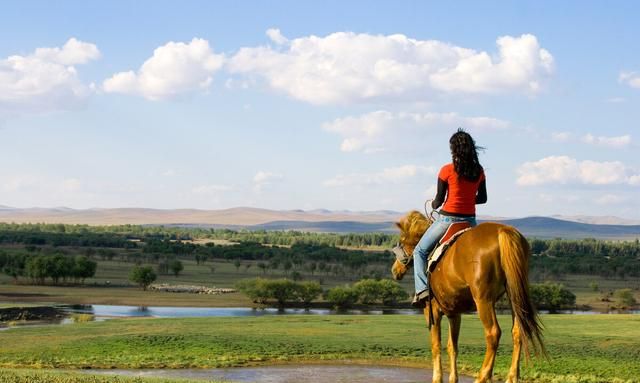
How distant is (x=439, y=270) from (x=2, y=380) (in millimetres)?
8090

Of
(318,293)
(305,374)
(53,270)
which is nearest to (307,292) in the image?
(318,293)

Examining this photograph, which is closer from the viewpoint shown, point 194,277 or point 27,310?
point 27,310

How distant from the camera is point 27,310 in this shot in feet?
201

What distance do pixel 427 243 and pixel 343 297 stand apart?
70688mm

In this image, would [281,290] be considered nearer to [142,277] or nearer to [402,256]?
[142,277]

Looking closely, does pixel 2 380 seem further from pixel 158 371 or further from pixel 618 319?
pixel 618 319

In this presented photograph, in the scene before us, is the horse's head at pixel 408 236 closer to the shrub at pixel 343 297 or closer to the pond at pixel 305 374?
the pond at pixel 305 374

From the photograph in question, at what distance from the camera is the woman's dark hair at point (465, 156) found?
12781 millimetres

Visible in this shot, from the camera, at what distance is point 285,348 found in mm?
29109

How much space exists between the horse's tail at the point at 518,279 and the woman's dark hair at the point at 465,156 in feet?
5.19

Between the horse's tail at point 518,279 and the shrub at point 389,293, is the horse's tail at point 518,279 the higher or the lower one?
the higher one

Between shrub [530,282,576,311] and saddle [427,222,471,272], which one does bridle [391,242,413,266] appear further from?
shrub [530,282,576,311]

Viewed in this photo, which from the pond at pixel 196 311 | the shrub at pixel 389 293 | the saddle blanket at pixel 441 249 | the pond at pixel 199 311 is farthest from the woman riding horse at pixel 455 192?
the shrub at pixel 389 293

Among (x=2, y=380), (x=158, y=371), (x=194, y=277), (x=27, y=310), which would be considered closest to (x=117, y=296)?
(x=27, y=310)
